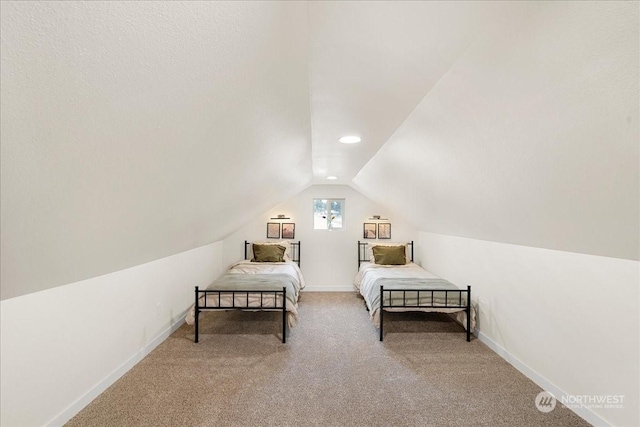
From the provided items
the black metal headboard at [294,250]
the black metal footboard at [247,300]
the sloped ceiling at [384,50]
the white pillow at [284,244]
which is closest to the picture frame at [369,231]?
the black metal headboard at [294,250]

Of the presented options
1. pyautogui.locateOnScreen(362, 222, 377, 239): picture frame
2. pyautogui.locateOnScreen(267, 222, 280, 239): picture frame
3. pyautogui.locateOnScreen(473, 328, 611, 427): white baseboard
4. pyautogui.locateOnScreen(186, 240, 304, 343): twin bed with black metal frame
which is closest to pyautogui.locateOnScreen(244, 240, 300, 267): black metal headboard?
pyautogui.locateOnScreen(267, 222, 280, 239): picture frame

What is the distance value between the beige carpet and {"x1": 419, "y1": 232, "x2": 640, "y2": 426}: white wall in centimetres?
24

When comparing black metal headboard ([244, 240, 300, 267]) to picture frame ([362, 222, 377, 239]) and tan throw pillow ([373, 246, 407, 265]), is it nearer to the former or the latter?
picture frame ([362, 222, 377, 239])

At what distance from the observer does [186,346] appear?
11.0ft

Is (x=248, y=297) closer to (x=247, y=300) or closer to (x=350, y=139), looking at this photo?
(x=247, y=300)

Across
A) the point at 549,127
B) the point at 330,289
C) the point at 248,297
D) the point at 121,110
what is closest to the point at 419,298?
the point at 248,297

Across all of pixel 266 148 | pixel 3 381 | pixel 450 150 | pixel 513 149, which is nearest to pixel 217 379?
pixel 3 381

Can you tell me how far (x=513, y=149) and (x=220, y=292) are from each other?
10.3ft

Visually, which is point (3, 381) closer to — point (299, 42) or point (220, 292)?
point (220, 292)

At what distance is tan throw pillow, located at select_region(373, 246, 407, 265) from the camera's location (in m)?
5.32

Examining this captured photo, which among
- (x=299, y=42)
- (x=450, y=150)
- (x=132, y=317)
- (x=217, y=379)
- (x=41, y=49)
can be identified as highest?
(x=299, y=42)

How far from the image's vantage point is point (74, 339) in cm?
219

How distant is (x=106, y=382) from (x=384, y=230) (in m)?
4.75

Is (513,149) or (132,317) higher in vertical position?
(513,149)
